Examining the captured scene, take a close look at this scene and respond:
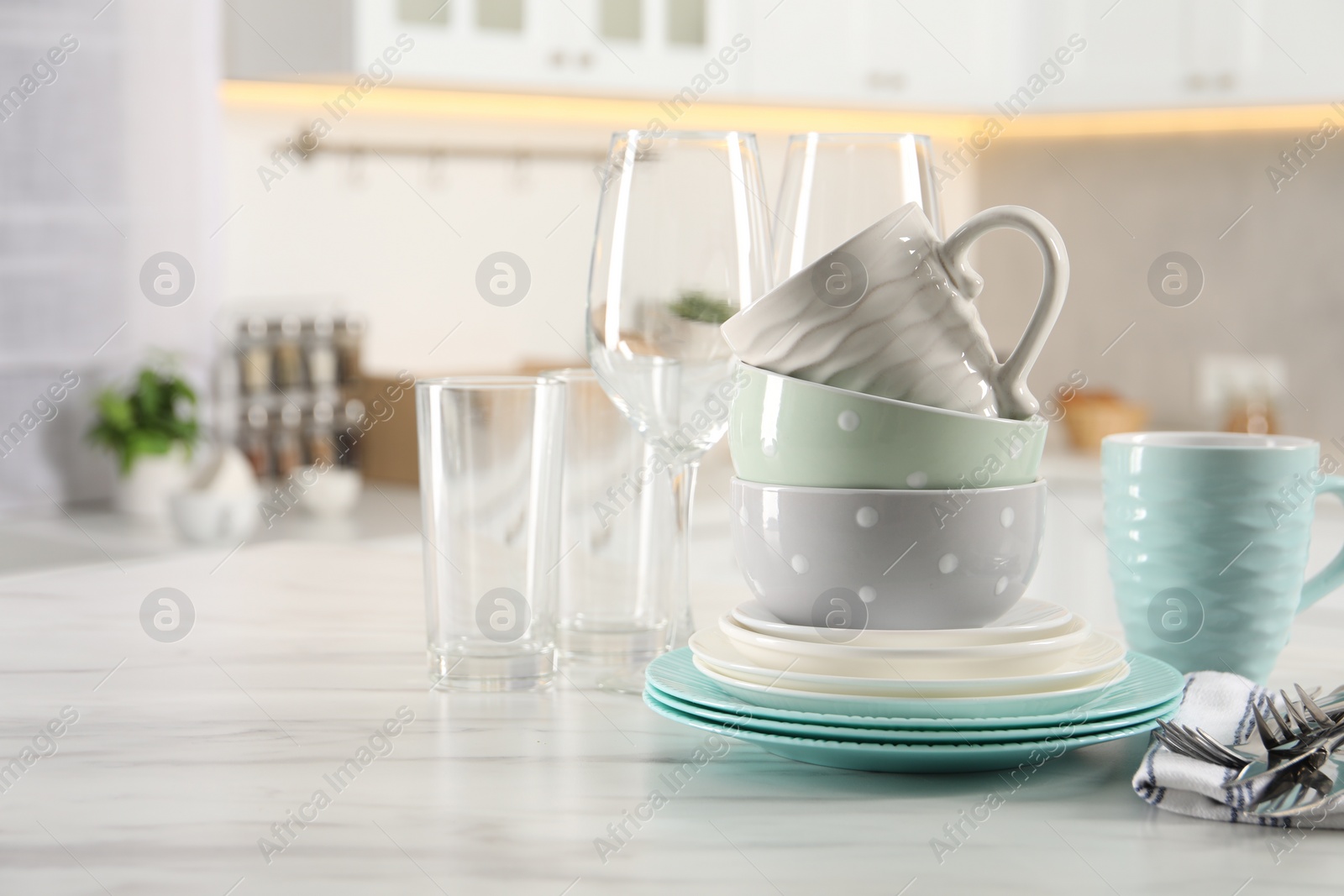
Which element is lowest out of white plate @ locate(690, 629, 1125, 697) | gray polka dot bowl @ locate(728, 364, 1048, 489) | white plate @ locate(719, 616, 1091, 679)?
white plate @ locate(690, 629, 1125, 697)

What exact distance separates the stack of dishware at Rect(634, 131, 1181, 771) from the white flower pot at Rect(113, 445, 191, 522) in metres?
1.84

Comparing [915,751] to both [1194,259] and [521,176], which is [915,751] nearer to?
[521,176]

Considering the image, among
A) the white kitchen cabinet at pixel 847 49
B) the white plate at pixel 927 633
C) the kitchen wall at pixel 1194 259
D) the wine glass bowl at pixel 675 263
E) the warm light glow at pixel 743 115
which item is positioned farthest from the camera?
the kitchen wall at pixel 1194 259

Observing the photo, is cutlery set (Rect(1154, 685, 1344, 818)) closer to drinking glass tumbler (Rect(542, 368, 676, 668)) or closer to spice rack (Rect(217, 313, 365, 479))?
drinking glass tumbler (Rect(542, 368, 676, 668))

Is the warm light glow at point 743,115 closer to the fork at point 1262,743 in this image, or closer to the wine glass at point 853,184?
the wine glass at point 853,184

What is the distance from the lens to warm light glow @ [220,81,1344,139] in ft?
Answer: 8.49

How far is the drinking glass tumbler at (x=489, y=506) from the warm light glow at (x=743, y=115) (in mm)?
1768

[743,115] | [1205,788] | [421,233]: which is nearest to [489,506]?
[1205,788]

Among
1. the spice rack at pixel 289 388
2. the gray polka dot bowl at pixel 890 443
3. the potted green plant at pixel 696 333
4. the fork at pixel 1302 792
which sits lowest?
the spice rack at pixel 289 388

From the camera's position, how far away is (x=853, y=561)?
2.01ft

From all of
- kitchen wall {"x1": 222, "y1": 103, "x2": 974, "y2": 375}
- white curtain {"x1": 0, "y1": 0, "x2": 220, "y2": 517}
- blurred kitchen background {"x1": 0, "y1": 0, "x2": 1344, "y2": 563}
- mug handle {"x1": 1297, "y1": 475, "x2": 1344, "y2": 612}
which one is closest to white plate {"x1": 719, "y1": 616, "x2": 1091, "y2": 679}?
mug handle {"x1": 1297, "y1": 475, "x2": 1344, "y2": 612}

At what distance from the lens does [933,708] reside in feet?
1.88

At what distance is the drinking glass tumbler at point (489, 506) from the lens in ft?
2.27

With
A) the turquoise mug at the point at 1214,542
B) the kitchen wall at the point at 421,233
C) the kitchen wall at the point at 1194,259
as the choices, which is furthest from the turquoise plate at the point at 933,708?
the kitchen wall at the point at 1194,259
